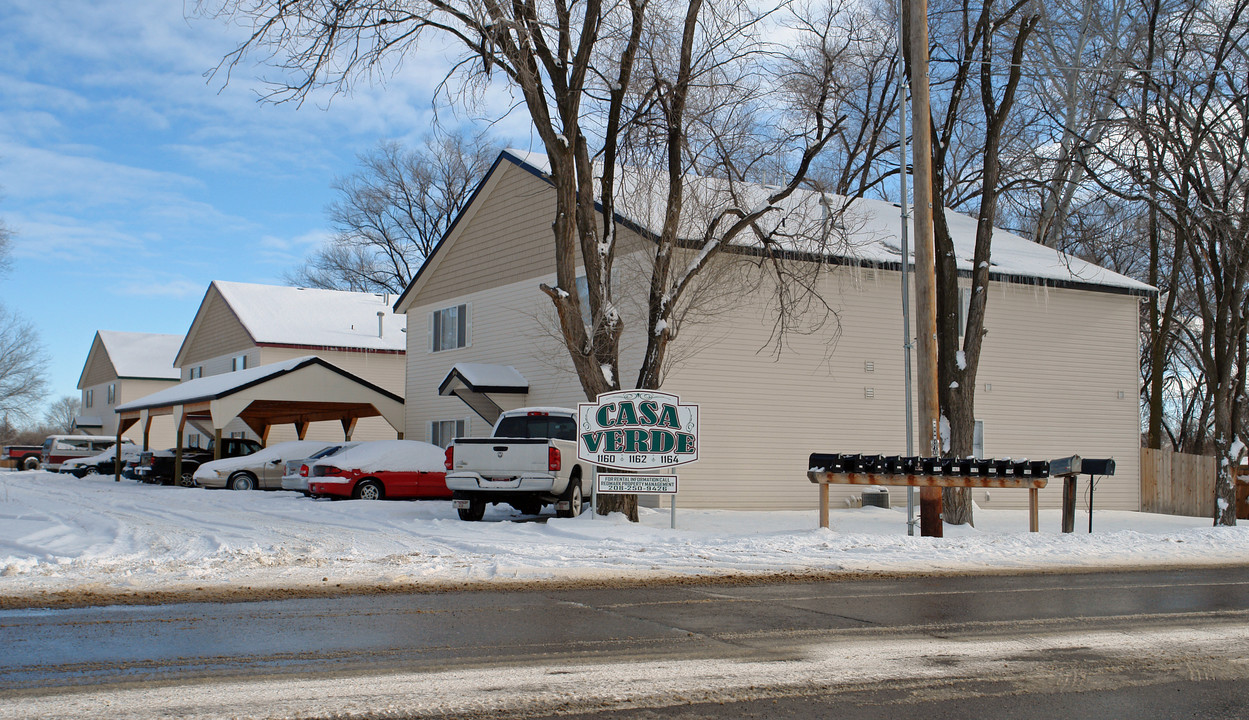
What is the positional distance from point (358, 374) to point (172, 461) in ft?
36.6

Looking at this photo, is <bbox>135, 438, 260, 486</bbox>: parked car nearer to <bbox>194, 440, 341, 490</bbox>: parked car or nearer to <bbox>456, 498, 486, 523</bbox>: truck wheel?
<bbox>194, 440, 341, 490</bbox>: parked car

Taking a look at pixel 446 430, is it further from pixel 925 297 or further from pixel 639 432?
pixel 925 297

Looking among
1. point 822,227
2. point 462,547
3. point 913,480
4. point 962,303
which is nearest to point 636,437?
point 462,547

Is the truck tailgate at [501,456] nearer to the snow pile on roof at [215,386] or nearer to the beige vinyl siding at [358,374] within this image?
the snow pile on roof at [215,386]

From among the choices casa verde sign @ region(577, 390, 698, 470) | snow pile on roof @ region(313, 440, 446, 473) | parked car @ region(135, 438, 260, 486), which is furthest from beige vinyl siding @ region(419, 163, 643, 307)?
parked car @ region(135, 438, 260, 486)

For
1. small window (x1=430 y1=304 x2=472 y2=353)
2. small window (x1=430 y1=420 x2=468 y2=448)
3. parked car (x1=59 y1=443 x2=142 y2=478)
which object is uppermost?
small window (x1=430 y1=304 x2=472 y2=353)

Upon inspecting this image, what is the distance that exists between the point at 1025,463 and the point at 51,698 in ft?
43.2

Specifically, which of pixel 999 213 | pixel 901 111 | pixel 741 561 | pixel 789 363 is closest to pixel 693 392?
pixel 789 363

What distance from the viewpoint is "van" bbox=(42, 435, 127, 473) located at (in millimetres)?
44219

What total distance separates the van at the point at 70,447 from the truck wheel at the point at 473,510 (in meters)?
32.4

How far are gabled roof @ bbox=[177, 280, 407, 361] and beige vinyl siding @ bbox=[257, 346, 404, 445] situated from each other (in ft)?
1.34

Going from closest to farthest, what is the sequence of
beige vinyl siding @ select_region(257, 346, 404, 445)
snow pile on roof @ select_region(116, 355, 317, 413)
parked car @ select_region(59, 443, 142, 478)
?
snow pile on roof @ select_region(116, 355, 317, 413) → parked car @ select_region(59, 443, 142, 478) → beige vinyl siding @ select_region(257, 346, 404, 445)

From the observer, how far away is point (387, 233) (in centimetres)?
5272

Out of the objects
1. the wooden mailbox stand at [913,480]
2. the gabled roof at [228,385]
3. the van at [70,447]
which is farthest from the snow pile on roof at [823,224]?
the van at [70,447]
